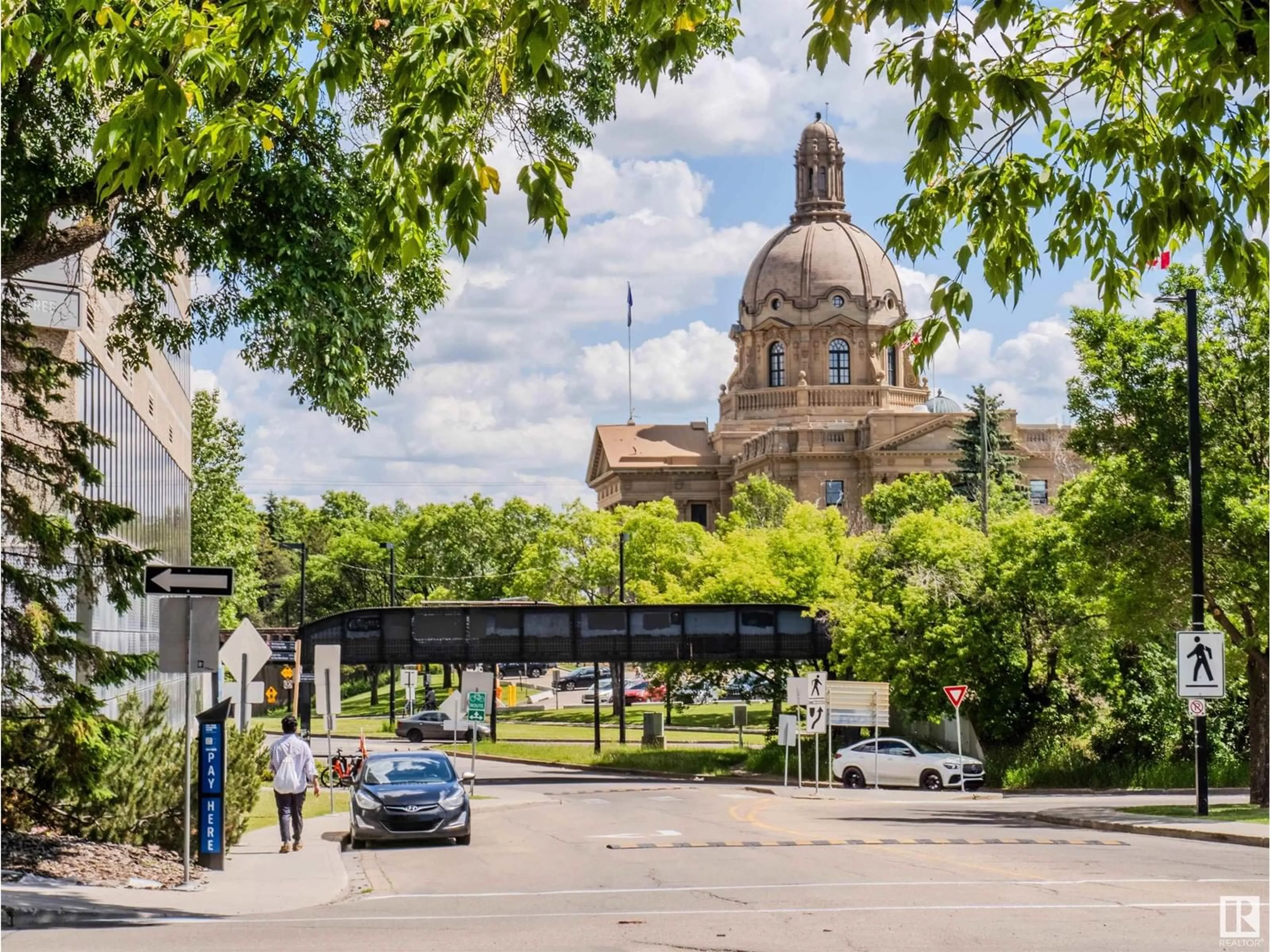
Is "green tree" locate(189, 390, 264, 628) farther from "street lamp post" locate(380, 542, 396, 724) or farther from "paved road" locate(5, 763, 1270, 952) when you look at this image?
"paved road" locate(5, 763, 1270, 952)

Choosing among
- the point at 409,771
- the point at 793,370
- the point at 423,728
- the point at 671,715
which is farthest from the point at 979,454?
the point at 409,771

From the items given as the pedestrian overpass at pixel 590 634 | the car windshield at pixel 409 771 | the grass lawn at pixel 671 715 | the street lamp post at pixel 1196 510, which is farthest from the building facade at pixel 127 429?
the grass lawn at pixel 671 715

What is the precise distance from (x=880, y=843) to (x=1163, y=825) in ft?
19.2

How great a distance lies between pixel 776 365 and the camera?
13625cm

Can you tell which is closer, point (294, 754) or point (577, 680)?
point (294, 754)

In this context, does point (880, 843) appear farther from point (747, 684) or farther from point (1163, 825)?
point (747, 684)

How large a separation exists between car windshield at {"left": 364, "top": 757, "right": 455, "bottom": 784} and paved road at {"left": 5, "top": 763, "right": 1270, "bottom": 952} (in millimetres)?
1151

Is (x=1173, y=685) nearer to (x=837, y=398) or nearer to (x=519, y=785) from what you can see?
(x=519, y=785)

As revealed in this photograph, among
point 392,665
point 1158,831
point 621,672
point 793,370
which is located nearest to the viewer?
point 1158,831

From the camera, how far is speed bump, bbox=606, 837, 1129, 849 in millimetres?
21812

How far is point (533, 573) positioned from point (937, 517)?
130 ft

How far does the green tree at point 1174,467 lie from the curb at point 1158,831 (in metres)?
4.29

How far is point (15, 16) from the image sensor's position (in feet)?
34.9

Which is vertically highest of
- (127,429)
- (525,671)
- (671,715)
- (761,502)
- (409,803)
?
(761,502)
